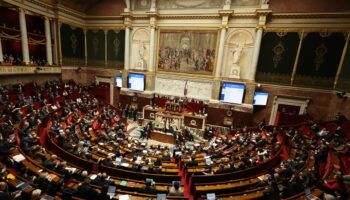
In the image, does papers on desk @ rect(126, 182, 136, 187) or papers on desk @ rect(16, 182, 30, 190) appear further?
papers on desk @ rect(126, 182, 136, 187)

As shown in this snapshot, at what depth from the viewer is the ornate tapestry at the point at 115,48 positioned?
20.6m

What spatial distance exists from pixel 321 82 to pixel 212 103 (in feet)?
30.9

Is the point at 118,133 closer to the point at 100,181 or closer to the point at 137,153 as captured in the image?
the point at 137,153

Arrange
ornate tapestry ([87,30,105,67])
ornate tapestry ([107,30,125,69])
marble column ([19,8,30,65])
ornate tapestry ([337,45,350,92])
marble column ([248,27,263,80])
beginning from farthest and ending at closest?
ornate tapestry ([87,30,105,67]) → ornate tapestry ([107,30,125,69]) → marble column ([248,27,263,80]) → marble column ([19,8,30,65]) → ornate tapestry ([337,45,350,92])

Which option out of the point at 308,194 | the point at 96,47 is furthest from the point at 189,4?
the point at 308,194

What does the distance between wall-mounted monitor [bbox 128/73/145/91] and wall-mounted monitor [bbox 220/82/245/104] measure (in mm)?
8930

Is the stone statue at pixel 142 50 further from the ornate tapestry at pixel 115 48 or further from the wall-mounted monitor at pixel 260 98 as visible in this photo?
the wall-mounted monitor at pixel 260 98

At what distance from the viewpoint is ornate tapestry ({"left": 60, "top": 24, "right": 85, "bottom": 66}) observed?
19.3 m

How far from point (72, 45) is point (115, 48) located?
5.03 m

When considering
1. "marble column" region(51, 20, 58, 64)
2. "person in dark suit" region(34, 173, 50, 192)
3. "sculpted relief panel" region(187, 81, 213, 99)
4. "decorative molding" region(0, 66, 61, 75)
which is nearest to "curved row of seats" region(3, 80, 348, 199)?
"person in dark suit" region(34, 173, 50, 192)

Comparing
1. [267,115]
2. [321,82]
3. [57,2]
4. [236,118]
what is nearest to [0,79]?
Result: [57,2]

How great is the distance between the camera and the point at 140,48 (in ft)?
64.8

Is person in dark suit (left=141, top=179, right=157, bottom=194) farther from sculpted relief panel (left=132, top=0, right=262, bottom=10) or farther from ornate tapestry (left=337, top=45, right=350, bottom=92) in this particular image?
sculpted relief panel (left=132, top=0, right=262, bottom=10)

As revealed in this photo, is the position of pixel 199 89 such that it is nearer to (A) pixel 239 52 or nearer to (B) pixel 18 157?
(A) pixel 239 52
